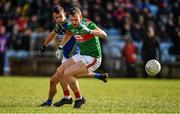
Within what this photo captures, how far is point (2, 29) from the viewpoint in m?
29.2

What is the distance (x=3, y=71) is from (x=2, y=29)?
223cm

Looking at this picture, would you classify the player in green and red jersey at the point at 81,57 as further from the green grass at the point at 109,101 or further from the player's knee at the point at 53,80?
the green grass at the point at 109,101

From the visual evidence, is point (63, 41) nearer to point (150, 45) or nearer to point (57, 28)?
point (57, 28)

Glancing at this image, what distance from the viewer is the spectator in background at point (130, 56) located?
27.8 meters

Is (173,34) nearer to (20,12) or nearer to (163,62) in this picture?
(163,62)

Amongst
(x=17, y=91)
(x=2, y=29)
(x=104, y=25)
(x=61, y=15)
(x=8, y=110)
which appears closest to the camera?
(x=8, y=110)

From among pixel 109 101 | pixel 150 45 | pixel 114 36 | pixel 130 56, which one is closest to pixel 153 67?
pixel 109 101

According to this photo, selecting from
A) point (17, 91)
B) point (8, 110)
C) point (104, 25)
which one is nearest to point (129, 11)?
point (104, 25)

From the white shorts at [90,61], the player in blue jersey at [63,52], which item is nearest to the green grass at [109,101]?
the player in blue jersey at [63,52]

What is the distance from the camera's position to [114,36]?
1130 inches

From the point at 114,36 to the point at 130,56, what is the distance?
1272mm

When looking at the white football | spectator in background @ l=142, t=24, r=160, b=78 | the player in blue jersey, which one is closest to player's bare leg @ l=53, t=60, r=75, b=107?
the player in blue jersey

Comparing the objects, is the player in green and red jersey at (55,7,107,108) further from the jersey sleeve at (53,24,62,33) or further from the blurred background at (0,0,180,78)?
the blurred background at (0,0,180,78)

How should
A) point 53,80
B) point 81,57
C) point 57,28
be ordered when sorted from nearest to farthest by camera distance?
point 81,57 < point 53,80 < point 57,28
